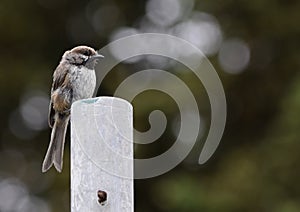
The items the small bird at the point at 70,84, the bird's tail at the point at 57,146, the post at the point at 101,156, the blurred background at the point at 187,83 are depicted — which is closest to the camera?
the post at the point at 101,156

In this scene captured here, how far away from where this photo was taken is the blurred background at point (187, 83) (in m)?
8.89

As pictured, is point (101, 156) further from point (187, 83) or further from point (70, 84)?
point (187, 83)

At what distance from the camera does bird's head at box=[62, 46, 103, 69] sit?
5.08m

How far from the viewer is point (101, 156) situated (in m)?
3.75

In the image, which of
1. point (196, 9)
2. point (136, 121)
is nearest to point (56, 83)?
point (136, 121)

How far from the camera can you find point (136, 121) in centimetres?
873

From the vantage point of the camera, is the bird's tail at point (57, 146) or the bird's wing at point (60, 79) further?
the bird's wing at point (60, 79)

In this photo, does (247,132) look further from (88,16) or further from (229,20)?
(88,16)

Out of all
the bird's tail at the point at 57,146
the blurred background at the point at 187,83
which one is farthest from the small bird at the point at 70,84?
the blurred background at the point at 187,83

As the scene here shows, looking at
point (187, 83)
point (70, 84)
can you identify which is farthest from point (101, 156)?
point (187, 83)

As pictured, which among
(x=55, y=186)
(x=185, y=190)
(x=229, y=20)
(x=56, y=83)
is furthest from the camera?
(x=229, y=20)

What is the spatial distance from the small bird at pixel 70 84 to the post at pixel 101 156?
1222 mm

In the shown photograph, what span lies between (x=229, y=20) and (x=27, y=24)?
2.13 metres

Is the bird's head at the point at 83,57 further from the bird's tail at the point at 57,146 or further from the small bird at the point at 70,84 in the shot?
the bird's tail at the point at 57,146
